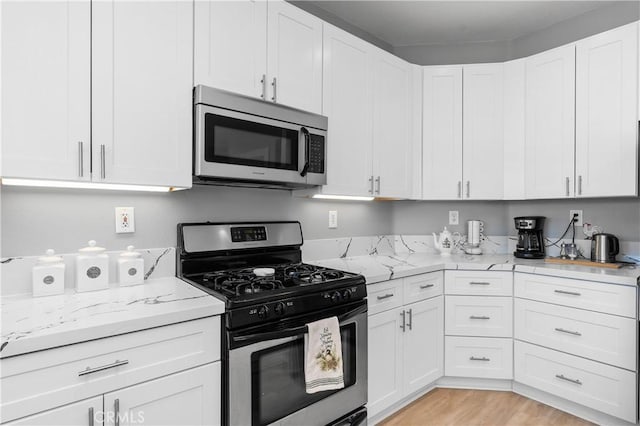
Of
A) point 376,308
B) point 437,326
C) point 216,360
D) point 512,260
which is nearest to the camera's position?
point 216,360

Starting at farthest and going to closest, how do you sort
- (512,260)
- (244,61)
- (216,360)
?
(512,260) < (244,61) < (216,360)

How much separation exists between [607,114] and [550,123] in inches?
13.1

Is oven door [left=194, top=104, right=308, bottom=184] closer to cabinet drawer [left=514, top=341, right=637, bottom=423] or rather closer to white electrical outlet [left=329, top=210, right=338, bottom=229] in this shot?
white electrical outlet [left=329, top=210, right=338, bottom=229]

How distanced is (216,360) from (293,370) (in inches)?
14.1

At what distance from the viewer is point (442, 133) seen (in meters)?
2.88

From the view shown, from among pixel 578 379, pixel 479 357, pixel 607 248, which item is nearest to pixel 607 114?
pixel 607 248

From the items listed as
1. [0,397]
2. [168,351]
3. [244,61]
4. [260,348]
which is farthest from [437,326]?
[0,397]

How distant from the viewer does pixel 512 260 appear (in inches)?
104

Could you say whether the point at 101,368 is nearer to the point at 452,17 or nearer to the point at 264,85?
the point at 264,85

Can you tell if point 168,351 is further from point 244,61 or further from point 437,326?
point 437,326

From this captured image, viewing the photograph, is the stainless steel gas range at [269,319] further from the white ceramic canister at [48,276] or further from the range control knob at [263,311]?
the white ceramic canister at [48,276]

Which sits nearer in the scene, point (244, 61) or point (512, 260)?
point (244, 61)

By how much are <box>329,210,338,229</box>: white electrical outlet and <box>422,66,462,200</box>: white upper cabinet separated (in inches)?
29.2

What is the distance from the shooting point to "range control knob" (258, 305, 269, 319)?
1453 millimetres
